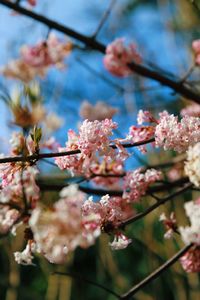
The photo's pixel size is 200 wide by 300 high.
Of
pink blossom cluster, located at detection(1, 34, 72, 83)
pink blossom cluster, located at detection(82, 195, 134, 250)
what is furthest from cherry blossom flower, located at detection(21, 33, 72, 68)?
pink blossom cluster, located at detection(82, 195, 134, 250)

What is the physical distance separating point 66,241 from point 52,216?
0.05 m

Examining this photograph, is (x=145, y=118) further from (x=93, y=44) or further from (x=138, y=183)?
(x=93, y=44)

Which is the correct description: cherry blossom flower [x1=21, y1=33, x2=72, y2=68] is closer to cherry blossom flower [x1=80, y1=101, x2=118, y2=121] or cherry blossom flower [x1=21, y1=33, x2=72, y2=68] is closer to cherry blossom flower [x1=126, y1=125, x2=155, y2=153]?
cherry blossom flower [x1=80, y1=101, x2=118, y2=121]

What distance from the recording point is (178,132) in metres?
1.01

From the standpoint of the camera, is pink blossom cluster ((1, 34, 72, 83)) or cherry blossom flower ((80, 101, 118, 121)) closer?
pink blossom cluster ((1, 34, 72, 83))

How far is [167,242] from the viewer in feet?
8.32

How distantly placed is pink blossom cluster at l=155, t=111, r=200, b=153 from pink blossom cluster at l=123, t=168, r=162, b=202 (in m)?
0.26

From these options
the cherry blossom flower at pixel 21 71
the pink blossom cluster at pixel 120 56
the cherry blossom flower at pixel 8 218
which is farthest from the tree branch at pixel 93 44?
the cherry blossom flower at pixel 8 218

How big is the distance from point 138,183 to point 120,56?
1027 millimetres

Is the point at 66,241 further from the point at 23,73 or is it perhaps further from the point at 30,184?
the point at 23,73

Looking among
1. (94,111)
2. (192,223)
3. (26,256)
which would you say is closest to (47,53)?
(94,111)

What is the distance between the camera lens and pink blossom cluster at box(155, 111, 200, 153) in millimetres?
1005

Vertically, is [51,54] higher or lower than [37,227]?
higher

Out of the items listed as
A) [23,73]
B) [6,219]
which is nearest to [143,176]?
[6,219]
